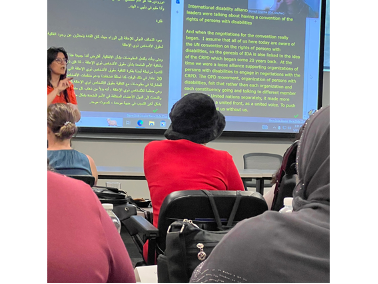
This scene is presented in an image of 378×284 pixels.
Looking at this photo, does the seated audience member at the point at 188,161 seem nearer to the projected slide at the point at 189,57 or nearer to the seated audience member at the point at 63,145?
the seated audience member at the point at 63,145

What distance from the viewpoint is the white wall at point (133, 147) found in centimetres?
483

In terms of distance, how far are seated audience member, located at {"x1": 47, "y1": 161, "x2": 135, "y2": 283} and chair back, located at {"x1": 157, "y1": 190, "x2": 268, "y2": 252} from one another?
0.88 m

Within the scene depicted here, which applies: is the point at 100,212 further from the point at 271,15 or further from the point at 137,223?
the point at 271,15

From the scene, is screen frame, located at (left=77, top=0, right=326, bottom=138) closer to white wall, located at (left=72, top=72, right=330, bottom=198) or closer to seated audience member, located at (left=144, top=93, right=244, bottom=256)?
white wall, located at (left=72, top=72, right=330, bottom=198)

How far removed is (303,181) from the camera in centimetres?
88

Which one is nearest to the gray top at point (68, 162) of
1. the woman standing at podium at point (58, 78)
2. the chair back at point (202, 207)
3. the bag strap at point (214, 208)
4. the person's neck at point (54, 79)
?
the chair back at point (202, 207)

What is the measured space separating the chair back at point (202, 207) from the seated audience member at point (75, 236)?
2.90 ft

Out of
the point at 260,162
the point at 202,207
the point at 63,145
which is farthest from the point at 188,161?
the point at 260,162

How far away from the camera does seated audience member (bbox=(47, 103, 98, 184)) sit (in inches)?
93.0

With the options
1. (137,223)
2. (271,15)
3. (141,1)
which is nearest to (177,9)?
(141,1)

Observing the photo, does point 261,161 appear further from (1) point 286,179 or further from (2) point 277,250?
(2) point 277,250
